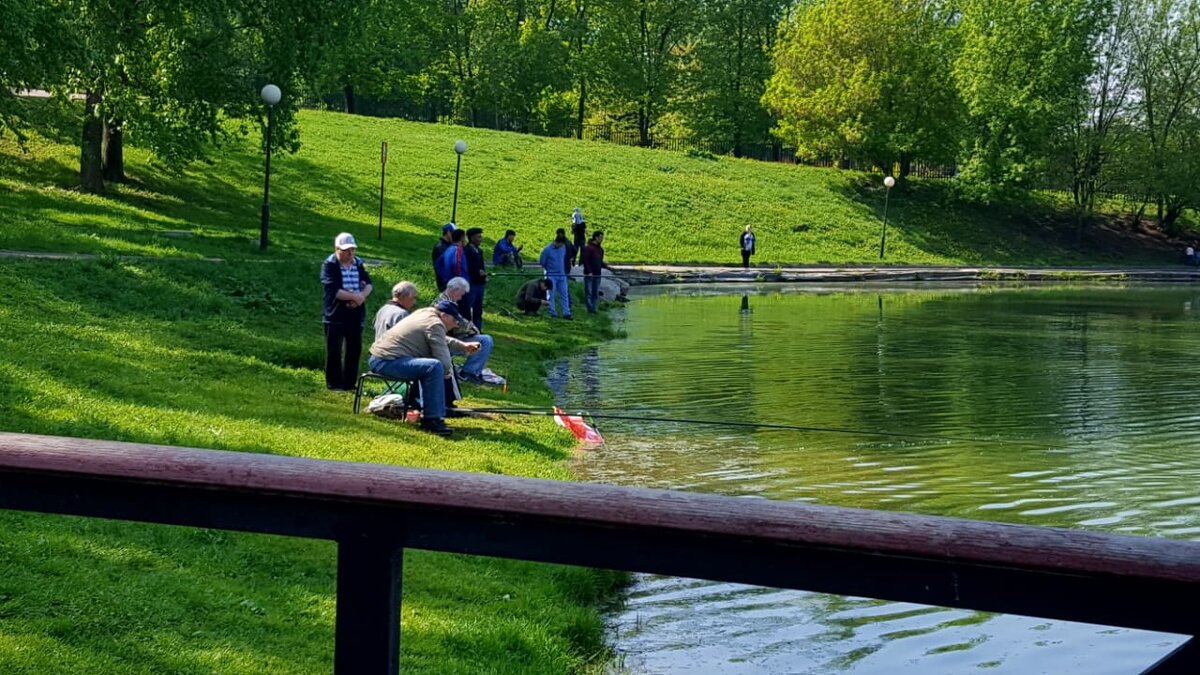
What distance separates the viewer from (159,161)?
125 feet

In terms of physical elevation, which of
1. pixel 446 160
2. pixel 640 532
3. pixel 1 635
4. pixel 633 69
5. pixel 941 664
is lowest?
pixel 941 664

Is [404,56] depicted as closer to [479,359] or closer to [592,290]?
[592,290]

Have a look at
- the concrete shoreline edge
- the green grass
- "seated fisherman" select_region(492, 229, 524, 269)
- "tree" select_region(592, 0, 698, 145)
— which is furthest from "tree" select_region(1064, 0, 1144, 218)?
"seated fisherman" select_region(492, 229, 524, 269)

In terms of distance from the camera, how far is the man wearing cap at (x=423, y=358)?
12.0m

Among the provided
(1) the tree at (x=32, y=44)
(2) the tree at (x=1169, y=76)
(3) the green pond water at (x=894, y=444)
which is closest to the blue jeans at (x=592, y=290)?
(3) the green pond water at (x=894, y=444)

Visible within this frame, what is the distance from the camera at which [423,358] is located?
12180 millimetres

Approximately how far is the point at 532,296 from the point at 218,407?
44.2 ft

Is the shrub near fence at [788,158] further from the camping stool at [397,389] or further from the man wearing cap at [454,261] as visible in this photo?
the camping stool at [397,389]

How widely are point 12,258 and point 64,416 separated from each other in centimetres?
922

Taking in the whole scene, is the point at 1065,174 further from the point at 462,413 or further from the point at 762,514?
the point at 762,514

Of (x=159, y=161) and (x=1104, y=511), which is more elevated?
(x=159, y=161)

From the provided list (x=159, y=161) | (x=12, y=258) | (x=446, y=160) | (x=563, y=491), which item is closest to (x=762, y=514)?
(x=563, y=491)

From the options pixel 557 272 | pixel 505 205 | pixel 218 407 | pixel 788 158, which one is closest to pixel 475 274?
pixel 557 272

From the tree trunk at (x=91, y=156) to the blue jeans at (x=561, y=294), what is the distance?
495 inches
